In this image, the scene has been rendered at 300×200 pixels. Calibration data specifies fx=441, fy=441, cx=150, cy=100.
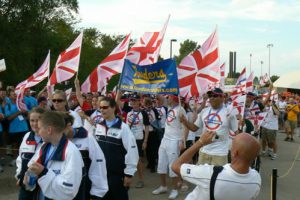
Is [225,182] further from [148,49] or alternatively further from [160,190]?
[148,49]

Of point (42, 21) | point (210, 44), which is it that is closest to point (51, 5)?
point (42, 21)

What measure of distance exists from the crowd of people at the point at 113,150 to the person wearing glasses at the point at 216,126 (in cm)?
2

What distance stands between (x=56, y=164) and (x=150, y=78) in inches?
158

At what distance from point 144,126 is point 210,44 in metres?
2.21

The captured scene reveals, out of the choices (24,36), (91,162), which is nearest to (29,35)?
(24,36)

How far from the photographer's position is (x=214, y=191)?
3039 millimetres

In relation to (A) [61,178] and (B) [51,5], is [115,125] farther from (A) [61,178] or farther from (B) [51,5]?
(B) [51,5]

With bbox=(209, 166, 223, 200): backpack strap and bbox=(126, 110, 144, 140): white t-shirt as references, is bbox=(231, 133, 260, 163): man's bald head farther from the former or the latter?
bbox=(126, 110, 144, 140): white t-shirt

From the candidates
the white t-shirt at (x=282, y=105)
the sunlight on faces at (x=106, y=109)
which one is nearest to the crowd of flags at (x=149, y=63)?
the sunlight on faces at (x=106, y=109)

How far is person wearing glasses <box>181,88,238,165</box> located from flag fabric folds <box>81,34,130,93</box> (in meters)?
2.65

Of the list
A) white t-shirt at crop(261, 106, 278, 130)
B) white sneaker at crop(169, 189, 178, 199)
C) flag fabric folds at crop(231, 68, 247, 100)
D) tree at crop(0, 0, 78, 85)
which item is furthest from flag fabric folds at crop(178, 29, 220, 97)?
tree at crop(0, 0, 78, 85)

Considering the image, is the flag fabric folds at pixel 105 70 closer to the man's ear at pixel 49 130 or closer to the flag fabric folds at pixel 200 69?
the flag fabric folds at pixel 200 69

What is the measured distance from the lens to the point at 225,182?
3029 millimetres

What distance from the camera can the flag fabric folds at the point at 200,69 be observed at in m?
8.73
